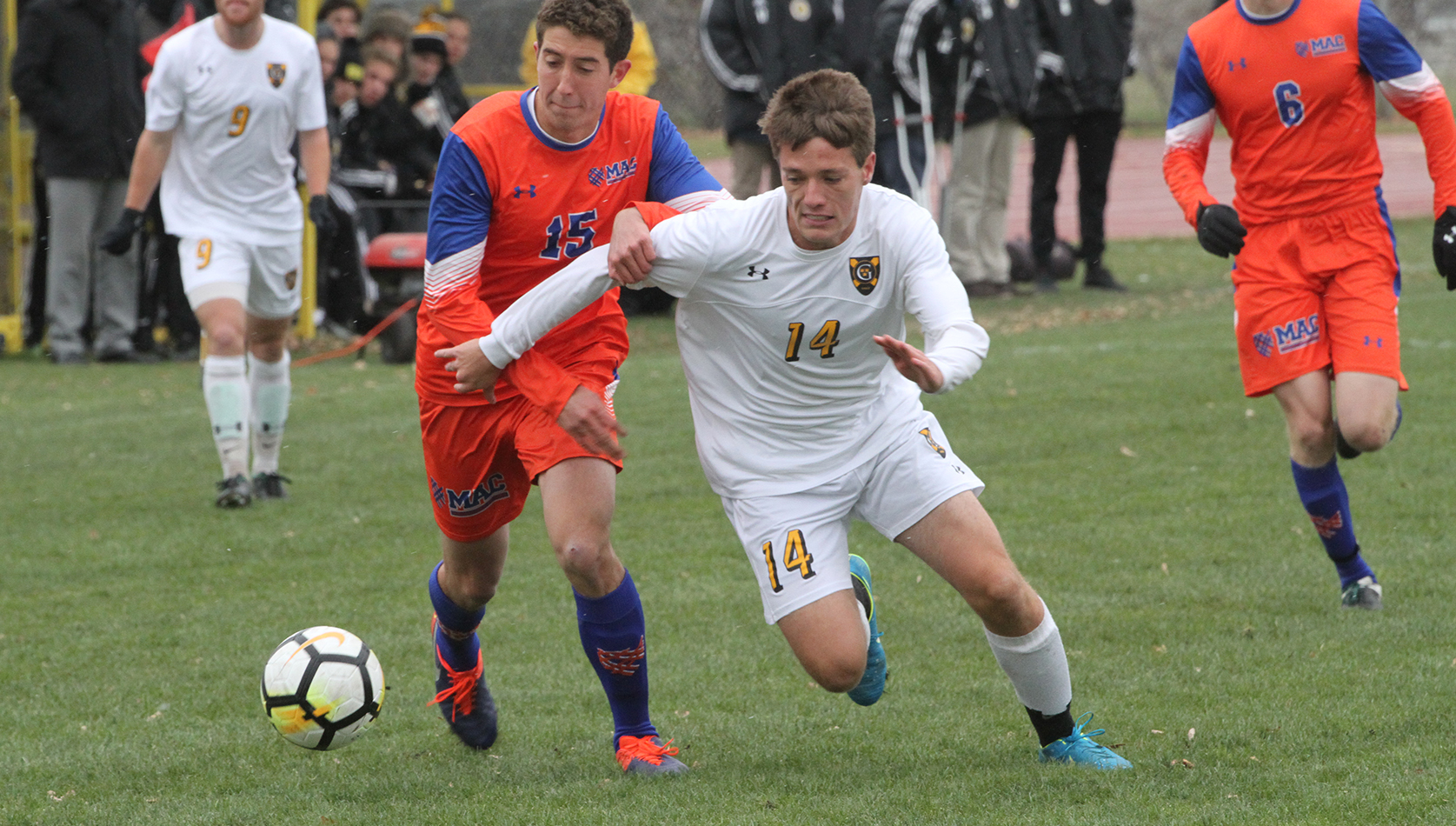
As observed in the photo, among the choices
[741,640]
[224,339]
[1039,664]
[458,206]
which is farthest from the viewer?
[224,339]

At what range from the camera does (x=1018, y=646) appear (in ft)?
13.2

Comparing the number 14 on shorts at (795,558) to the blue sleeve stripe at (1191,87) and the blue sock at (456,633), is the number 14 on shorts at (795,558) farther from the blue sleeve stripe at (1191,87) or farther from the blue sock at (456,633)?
the blue sleeve stripe at (1191,87)

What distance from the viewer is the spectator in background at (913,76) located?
533 inches

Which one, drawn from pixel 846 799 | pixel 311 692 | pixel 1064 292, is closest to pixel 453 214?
pixel 311 692

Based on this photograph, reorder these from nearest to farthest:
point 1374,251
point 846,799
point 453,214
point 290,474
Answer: point 846,799
point 453,214
point 1374,251
point 290,474

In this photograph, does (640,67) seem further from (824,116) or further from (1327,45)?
(824,116)

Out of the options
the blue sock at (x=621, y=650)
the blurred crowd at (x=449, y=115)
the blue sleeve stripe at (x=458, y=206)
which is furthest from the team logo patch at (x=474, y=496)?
the blurred crowd at (x=449, y=115)

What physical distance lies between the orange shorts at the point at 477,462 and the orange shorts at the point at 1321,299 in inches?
95.6

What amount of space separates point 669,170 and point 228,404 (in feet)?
12.4

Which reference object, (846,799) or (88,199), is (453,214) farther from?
(88,199)

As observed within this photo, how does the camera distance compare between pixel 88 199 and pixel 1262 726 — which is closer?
pixel 1262 726

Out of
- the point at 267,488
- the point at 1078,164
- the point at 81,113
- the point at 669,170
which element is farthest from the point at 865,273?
the point at 1078,164

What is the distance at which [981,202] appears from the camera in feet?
45.8

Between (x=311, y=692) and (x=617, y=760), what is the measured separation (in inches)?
32.4
